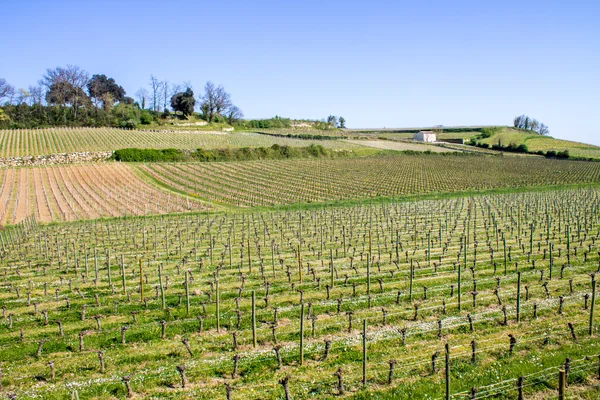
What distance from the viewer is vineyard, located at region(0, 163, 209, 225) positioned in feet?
121

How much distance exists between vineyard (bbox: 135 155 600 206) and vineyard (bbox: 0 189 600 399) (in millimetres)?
23054

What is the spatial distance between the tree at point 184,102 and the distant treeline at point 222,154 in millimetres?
39927

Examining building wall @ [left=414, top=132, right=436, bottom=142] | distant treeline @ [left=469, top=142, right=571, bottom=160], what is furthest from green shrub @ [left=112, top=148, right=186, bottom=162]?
building wall @ [left=414, top=132, right=436, bottom=142]

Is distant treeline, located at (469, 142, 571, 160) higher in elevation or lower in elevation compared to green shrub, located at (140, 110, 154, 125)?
lower

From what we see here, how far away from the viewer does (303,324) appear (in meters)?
12.7

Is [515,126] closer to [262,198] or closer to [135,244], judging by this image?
[262,198]

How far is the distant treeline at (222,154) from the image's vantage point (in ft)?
202

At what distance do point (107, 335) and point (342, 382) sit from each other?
6.54 meters

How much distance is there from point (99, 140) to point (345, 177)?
4010cm

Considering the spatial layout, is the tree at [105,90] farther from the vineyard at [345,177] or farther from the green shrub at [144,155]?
the vineyard at [345,177]

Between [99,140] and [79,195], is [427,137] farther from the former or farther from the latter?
[79,195]

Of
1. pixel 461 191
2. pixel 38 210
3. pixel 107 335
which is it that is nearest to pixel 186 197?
pixel 38 210

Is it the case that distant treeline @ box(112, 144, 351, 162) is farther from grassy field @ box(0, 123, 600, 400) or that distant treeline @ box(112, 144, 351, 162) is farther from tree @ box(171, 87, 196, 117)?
tree @ box(171, 87, 196, 117)

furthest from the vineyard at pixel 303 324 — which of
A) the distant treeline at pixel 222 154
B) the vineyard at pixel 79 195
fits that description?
the distant treeline at pixel 222 154
